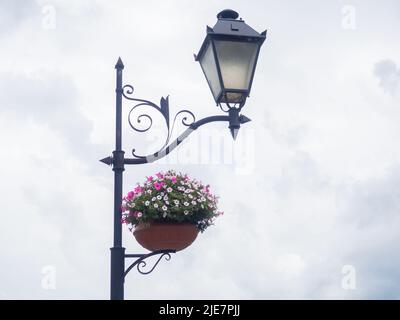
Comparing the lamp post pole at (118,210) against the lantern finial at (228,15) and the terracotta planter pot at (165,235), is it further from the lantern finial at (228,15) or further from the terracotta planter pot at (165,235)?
the lantern finial at (228,15)

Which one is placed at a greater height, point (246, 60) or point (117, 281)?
point (246, 60)

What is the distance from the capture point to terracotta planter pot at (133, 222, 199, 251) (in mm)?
21719

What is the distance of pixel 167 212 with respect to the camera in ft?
71.5

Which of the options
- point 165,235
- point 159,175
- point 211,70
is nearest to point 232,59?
point 211,70

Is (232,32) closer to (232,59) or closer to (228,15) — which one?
(232,59)

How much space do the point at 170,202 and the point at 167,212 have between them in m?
0.11

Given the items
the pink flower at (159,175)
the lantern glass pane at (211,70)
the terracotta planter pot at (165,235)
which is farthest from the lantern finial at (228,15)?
the terracotta planter pot at (165,235)
